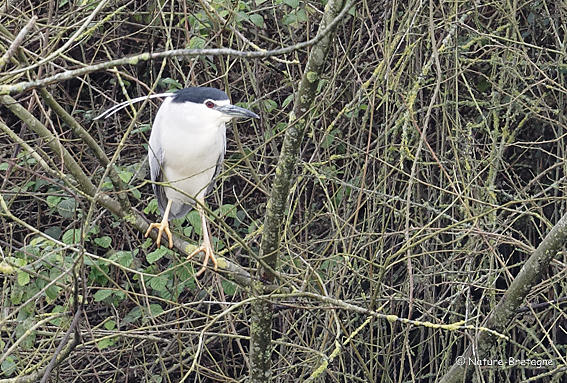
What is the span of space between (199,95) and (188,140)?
0.96 ft

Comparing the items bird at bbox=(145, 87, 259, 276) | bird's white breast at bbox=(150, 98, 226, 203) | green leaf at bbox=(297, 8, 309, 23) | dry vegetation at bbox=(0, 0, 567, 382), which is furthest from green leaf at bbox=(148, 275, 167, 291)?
green leaf at bbox=(297, 8, 309, 23)

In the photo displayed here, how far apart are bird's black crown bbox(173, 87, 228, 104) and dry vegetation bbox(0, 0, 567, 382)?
43 mm

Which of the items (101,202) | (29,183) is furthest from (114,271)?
(101,202)

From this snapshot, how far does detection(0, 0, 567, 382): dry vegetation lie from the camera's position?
2.69 m

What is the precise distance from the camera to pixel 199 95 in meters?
2.62

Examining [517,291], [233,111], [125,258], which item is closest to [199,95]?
[233,111]

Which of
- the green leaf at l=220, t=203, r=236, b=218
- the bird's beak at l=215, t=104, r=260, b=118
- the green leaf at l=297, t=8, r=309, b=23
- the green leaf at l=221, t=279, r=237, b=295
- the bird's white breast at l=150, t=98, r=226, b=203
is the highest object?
the green leaf at l=297, t=8, r=309, b=23

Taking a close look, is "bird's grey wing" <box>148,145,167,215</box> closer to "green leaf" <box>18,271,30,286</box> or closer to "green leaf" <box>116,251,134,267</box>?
"green leaf" <box>116,251,134,267</box>

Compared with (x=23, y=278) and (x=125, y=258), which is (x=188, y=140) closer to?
(x=125, y=258)

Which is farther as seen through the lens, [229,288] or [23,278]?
[229,288]

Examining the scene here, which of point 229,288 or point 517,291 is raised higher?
point 517,291

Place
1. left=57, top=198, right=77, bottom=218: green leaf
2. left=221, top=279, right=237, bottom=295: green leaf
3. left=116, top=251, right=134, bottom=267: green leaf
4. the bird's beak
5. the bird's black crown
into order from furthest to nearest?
1. left=57, top=198, right=77, bottom=218: green leaf
2. left=221, top=279, right=237, bottom=295: green leaf
3. left=116, top=251, right=134, bottom=267: green leaf
4. the bird's black crown
5. the bird's beak

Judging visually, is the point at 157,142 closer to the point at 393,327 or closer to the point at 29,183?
the point at 29,183

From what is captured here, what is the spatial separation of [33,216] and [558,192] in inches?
112
